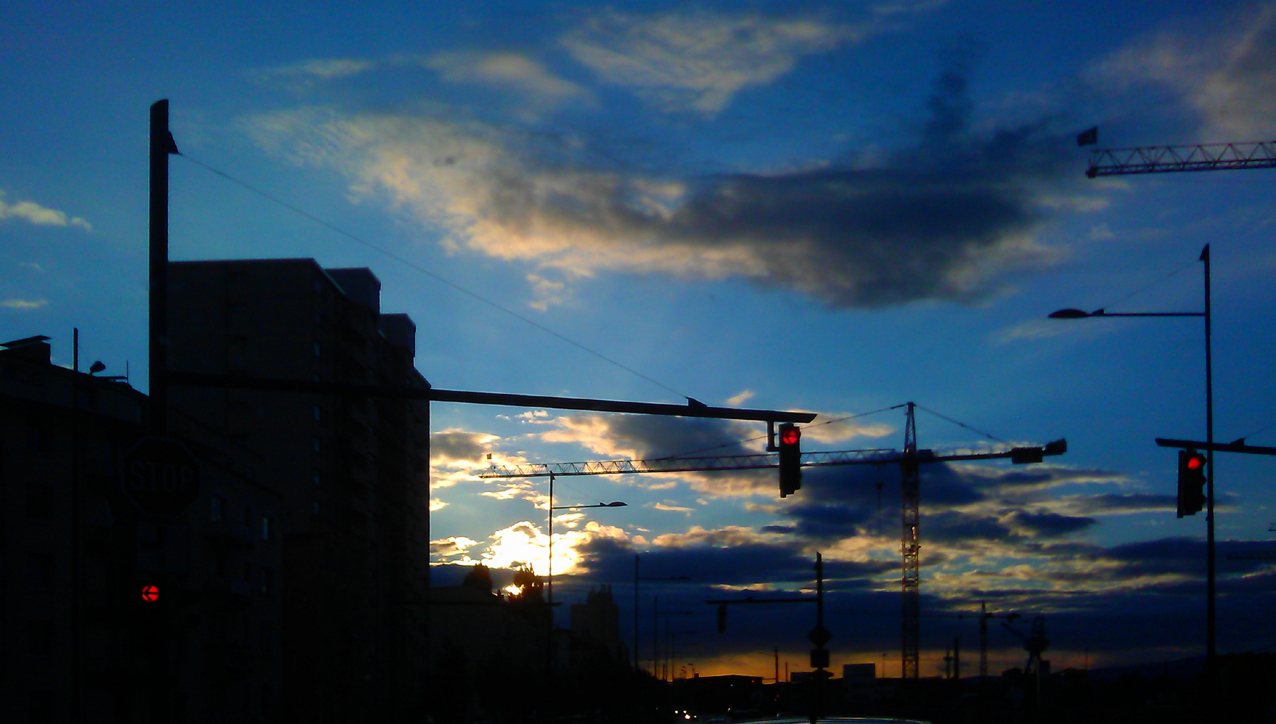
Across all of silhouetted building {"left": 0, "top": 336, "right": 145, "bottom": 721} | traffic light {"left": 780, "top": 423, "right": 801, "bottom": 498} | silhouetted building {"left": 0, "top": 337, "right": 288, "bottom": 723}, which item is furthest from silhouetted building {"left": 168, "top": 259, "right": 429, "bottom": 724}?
traffic light {"left": 780, "top": 423, "right": 801, "bottom": 498}

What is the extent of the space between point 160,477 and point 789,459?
10320mm

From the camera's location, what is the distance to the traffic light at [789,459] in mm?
18219

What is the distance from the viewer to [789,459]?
18.5 metres

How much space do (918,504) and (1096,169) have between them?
5459cm

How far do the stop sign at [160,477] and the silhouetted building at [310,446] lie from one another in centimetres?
4668

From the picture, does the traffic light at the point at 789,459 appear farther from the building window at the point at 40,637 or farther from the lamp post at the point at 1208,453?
the building window at the point at 40,637

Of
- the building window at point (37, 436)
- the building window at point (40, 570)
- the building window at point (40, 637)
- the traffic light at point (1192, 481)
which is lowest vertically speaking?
the building window at point (40, 637)

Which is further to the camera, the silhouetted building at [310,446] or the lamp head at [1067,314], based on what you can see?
the silhouetted building at [310,446]

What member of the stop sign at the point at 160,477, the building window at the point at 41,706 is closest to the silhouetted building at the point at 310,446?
the building window at the point at 41,706

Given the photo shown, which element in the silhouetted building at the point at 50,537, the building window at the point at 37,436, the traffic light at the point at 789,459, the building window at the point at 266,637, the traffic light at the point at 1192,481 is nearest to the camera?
the traffic light at the point at 789,459

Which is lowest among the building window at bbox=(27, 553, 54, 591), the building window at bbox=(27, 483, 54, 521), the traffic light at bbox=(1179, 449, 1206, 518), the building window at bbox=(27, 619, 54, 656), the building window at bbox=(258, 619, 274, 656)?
the building window at bbox=(258, 619, 274, 656)

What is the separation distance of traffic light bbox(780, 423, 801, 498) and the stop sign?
31.4 feet

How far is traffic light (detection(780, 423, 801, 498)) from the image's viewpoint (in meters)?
18.2

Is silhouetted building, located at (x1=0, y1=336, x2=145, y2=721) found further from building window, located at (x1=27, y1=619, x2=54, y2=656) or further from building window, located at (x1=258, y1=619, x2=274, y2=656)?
building window, located at (x1=258, y1=619, x2=274, y2=656)
